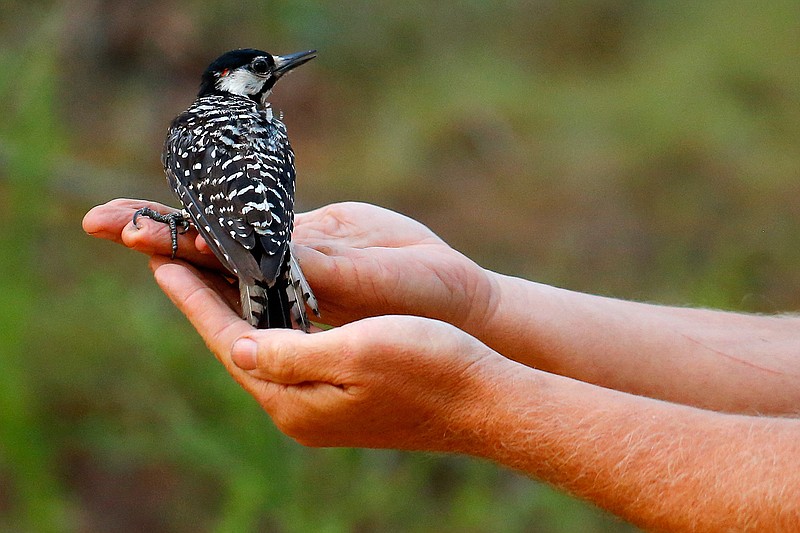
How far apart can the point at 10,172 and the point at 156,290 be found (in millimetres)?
2049

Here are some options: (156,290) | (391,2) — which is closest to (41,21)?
(156,290)

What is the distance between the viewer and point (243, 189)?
9.68ft

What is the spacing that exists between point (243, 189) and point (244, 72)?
112 cm

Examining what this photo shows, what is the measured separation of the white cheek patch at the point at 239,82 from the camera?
393 centimetres

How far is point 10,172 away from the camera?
3986mm

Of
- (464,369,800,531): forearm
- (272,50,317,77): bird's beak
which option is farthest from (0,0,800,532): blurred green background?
(464,369,800,531): forearm

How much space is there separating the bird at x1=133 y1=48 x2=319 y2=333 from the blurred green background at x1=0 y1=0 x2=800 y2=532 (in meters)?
0.71

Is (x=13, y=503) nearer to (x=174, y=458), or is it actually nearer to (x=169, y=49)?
(x=174, y=458)

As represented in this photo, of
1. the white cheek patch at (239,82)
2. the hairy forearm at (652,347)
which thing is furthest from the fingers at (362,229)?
the white cheek patch at (239,82)

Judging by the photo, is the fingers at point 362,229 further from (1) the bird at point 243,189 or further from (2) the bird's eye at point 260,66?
(2) the bird's eye at point 260,66

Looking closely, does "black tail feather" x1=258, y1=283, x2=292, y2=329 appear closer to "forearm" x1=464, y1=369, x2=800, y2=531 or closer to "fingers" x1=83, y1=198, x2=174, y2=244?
"fingers" x1=83, y1=198, x2=174, y2=244

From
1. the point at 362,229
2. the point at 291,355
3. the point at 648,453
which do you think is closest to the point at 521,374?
the point at 648,453

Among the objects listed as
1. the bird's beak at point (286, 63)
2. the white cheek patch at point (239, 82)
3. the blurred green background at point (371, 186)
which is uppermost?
the bird's beak at point (286, 63)

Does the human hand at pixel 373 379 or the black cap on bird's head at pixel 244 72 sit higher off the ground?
the black cap on bird's head at pixel 244 72
